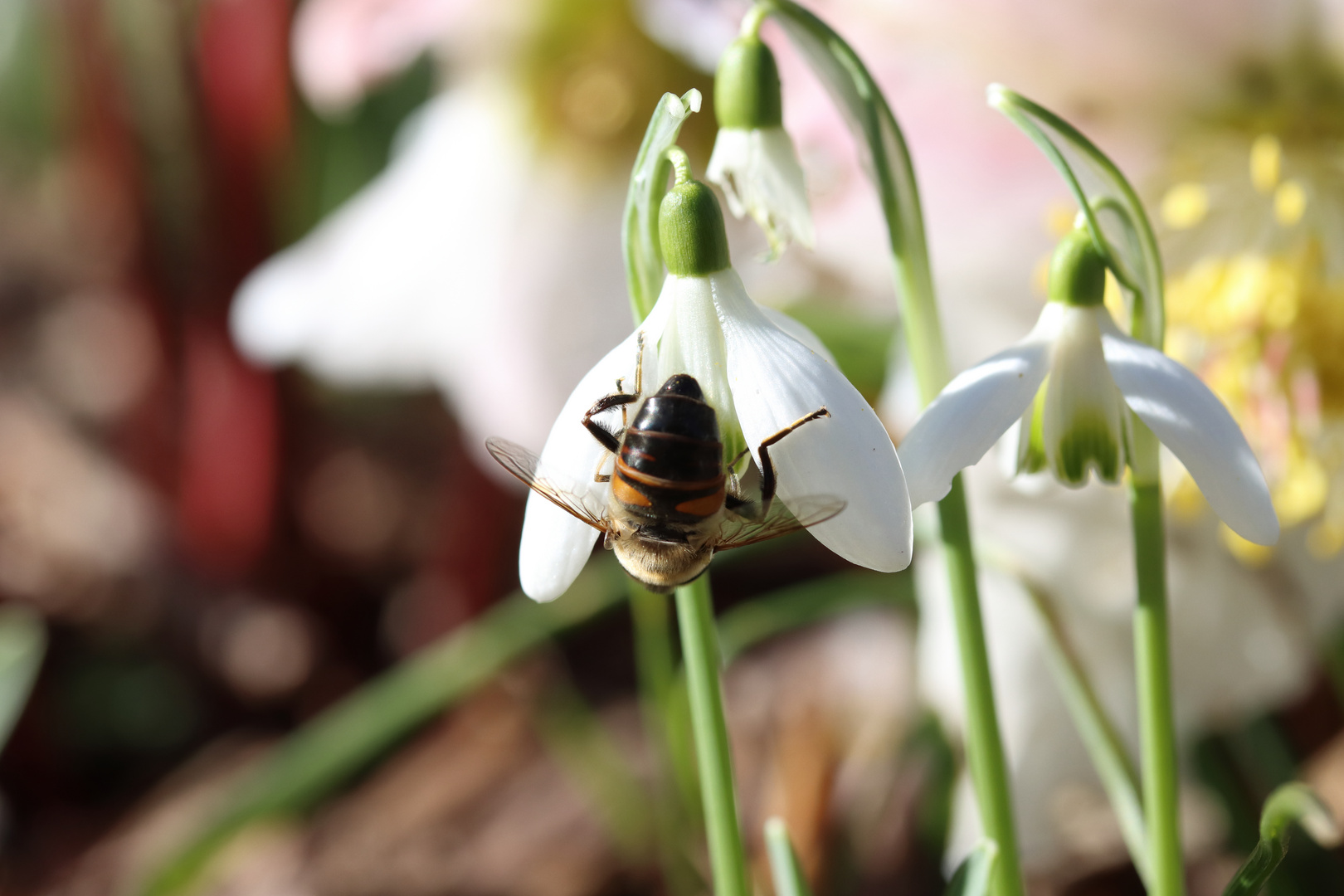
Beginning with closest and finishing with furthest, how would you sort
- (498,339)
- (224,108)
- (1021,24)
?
(1021,24) < (498,339) < (224,108)

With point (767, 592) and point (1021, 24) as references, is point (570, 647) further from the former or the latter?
point (1021, 24)

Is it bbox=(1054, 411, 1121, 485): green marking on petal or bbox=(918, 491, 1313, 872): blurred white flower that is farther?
bbox=(918, 491, 1313, 872): blurred white flower

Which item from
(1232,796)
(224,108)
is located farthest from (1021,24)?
(224,108)

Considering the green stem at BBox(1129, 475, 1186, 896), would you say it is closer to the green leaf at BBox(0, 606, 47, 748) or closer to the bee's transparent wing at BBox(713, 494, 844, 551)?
the bee's transparent wing at BBox(713, 494, 844, 551)

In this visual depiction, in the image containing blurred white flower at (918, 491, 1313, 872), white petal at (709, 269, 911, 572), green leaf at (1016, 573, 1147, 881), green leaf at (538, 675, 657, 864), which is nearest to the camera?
white petal at (709, 269, 911, 572)

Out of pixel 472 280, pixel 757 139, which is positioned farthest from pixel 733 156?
pixel 472 280

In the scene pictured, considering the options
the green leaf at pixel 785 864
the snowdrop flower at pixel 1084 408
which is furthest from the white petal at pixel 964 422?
the green leaf at pixel 785 864

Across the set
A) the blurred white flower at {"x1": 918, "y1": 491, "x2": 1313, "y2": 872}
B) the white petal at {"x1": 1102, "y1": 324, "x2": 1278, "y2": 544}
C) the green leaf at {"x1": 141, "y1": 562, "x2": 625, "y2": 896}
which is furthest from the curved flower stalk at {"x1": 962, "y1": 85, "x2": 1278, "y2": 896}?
the green leaf at {"x1": 141, "y1": 562, "x2": 625, "y2": 896}

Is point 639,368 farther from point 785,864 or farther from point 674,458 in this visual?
point 785,864

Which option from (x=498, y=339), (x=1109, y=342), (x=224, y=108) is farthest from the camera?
(x=224, y=108)
